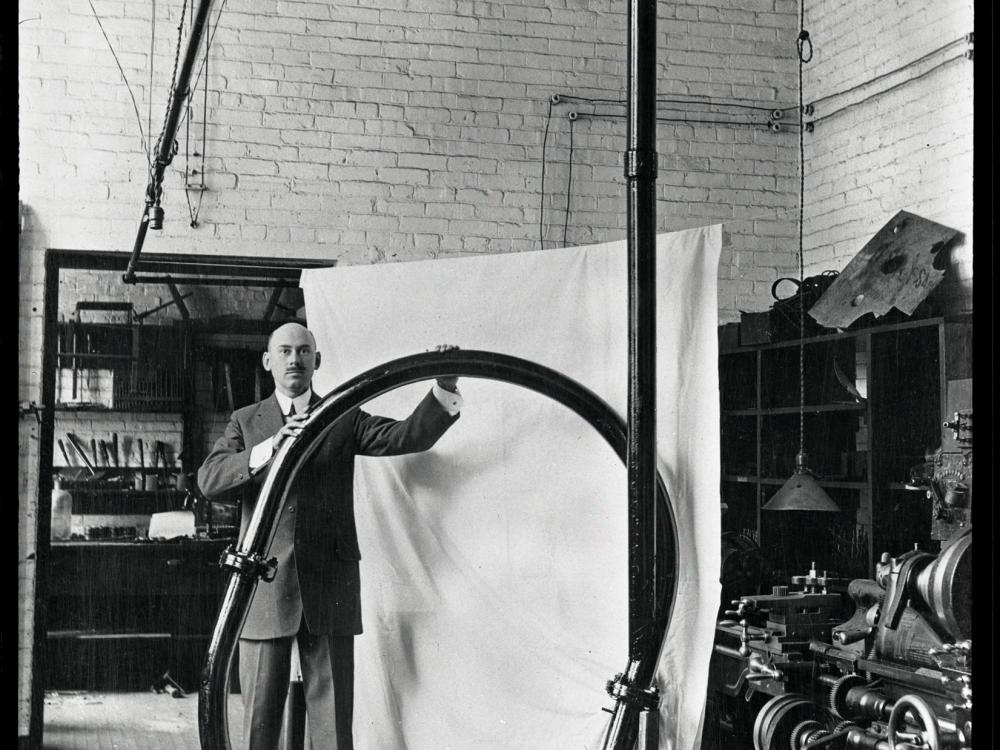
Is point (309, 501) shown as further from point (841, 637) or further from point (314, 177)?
point (841, 637)

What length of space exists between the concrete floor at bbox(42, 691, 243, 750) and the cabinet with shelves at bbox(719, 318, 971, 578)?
184 centimetres

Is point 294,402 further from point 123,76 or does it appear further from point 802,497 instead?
point 802,497

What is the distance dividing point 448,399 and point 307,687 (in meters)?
0.66

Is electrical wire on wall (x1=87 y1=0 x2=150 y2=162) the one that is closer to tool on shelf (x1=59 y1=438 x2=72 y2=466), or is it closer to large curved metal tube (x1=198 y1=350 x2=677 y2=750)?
tool on shelf (x1=59 y1=438 x2=72 y2=466)

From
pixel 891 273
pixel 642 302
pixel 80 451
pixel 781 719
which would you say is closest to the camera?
pixel 642 302

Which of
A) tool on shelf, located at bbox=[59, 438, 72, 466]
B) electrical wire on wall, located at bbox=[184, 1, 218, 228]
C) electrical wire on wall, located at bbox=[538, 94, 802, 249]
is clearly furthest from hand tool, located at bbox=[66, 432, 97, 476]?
electrical wire on wall, located at bbox=[538, 94, 802, 249]

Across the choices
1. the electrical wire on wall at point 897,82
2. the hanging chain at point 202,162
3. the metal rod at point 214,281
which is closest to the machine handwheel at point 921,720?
the metal rod at point 214,281

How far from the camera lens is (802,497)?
2562 millimetres

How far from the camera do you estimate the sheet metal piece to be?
2738mm

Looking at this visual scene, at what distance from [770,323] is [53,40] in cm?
216

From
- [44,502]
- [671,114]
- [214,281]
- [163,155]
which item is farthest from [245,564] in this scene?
[671,114]

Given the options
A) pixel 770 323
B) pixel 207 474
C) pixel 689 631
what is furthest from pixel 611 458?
pixel 770 323

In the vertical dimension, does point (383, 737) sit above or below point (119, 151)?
below
